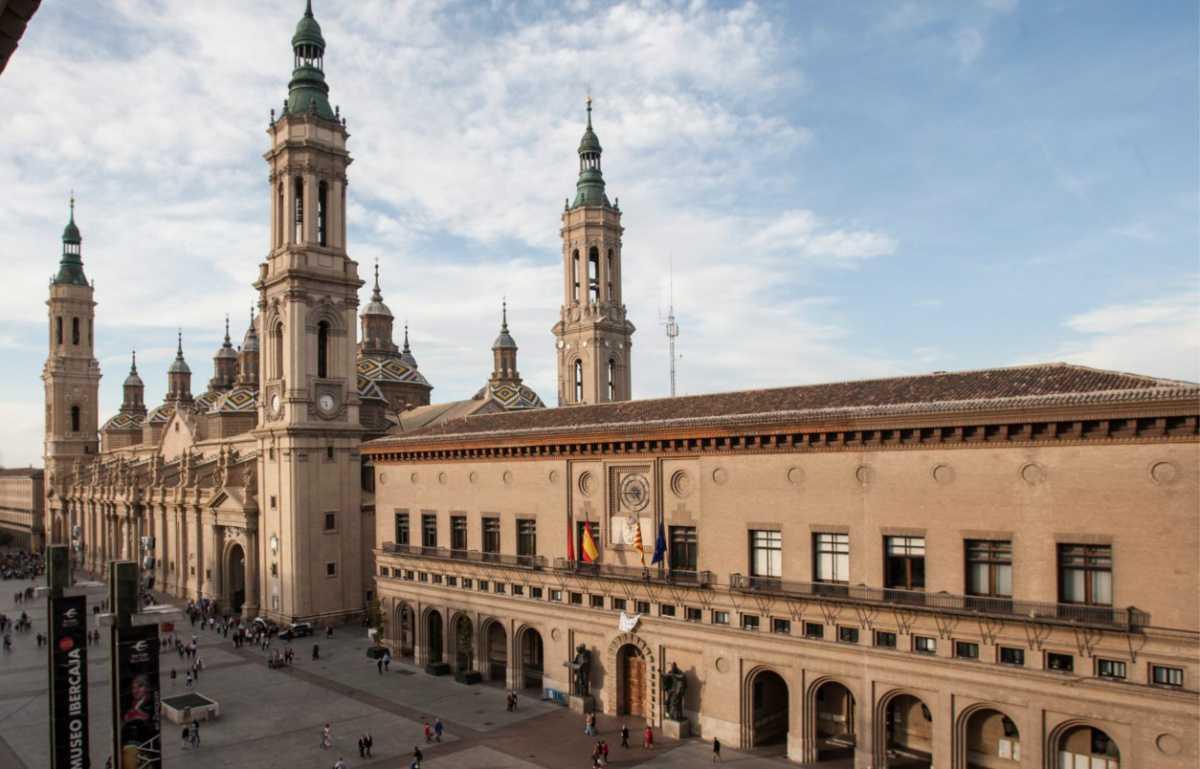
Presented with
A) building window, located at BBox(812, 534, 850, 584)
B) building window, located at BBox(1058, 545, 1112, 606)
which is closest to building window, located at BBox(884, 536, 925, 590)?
building window, located at BBox(812, 534, 850, 584)

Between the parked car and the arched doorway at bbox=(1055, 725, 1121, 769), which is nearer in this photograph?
the arched doorway at bbox=(1055, 725, 1121, 769)

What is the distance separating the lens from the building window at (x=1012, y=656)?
27156 millimetres

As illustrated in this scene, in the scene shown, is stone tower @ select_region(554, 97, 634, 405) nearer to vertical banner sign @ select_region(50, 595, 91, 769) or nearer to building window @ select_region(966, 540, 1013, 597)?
building window @ select_region(966, 540, 1013, 597)

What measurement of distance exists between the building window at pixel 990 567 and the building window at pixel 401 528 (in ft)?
106

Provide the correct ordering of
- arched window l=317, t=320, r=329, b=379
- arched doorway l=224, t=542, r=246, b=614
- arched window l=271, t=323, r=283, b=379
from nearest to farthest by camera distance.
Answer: arched window l=271, t=323, r=283, b=379, arched window l=317, t=320, r=329, b=379, arched doorway l=224, t=542, r=246, b=614

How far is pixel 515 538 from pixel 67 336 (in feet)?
299

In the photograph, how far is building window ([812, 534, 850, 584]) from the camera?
31891mm

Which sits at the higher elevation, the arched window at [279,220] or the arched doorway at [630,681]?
the arched window at [279,220]

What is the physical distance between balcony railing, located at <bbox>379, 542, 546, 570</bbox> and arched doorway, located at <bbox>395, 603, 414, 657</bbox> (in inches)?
134

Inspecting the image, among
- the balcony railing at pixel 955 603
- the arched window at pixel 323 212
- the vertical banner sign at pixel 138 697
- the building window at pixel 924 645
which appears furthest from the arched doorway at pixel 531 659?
the arched window at pixel 323 212

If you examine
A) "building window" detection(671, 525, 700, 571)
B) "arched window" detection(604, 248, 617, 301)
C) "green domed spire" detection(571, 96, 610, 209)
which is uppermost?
"green domed spire" detection(571, 96, 610, 209)

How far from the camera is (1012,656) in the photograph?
89.8ft

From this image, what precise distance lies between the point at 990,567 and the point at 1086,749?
5.77 meters

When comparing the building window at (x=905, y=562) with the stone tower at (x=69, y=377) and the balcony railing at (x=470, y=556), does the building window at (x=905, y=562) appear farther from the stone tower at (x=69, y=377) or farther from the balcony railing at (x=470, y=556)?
the stone tower at (x=69, y=377)
